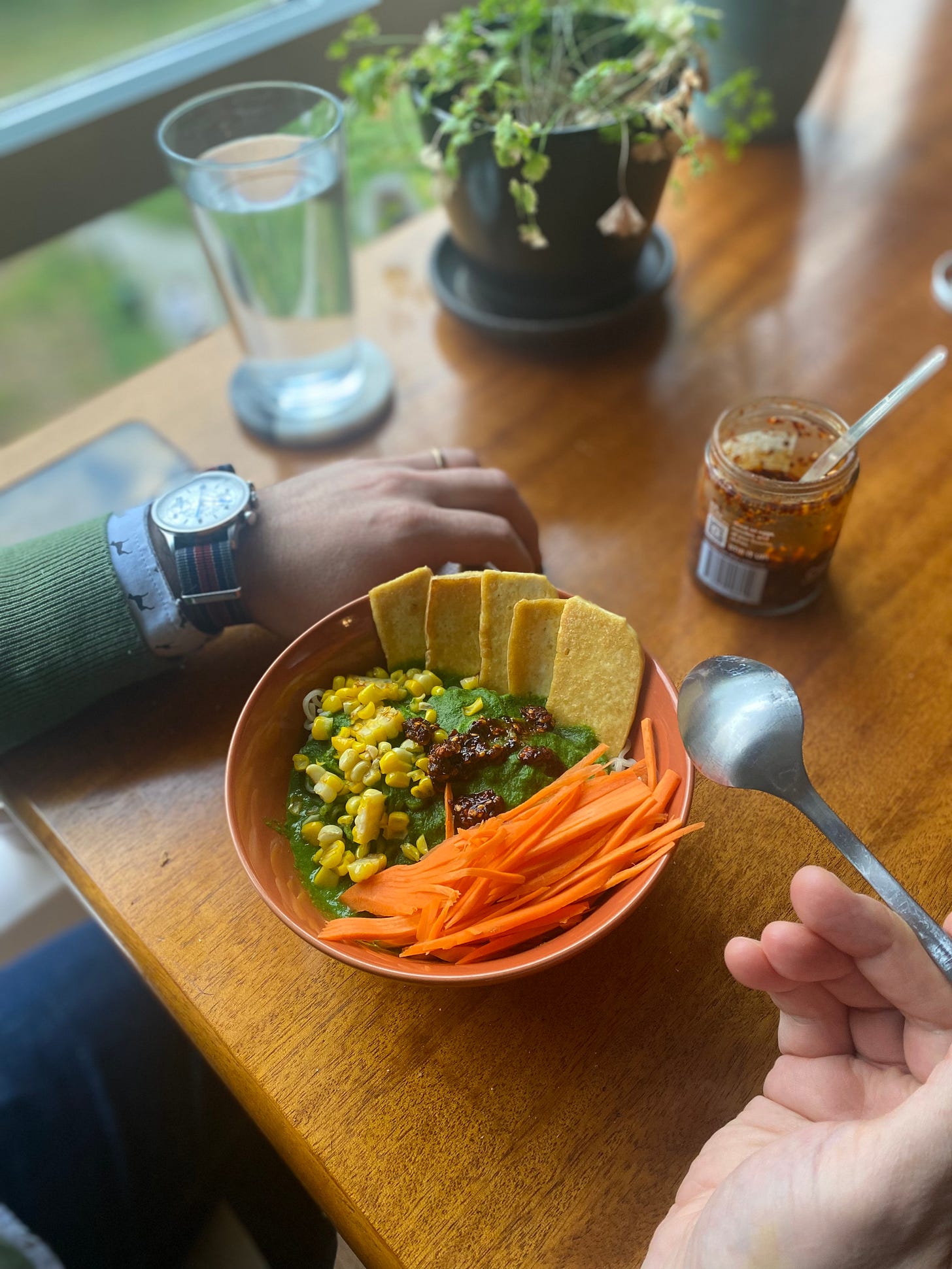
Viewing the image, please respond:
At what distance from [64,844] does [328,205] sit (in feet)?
3.20

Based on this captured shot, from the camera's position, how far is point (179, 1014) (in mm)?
882

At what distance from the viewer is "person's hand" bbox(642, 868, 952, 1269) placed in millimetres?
579

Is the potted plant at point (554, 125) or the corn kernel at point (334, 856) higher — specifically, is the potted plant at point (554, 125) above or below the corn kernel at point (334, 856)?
above

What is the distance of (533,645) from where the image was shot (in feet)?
3.25

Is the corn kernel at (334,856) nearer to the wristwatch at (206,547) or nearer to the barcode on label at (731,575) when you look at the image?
the wristwatch at (206,547)

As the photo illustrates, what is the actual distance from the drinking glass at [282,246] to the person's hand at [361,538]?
318mm

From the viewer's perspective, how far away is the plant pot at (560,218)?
1.30 m

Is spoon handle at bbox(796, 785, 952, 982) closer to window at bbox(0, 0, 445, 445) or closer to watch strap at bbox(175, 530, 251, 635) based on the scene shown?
watch strap at bbox(175, 530, 251, 635)

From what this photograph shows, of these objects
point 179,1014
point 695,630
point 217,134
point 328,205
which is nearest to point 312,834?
point 179,1014

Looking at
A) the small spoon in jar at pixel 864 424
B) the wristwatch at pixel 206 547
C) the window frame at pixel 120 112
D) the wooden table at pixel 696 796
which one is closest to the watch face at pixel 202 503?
the wristwatch at pixel 206 547

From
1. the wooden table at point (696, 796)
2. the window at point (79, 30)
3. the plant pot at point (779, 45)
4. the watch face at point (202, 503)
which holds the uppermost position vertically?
the window at point (79, 30)

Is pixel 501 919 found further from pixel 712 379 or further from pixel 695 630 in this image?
pixel 712 379

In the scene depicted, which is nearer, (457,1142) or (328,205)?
(457,1142)

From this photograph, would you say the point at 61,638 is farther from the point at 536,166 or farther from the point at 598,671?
the point at 536,166
